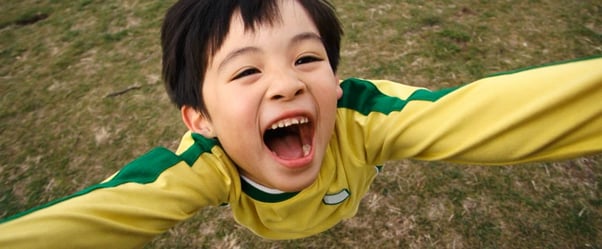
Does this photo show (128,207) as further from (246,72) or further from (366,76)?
(366,76)

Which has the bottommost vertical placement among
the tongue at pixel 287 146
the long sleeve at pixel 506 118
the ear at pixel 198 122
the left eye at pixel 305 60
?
the tongue at pixel 287 146

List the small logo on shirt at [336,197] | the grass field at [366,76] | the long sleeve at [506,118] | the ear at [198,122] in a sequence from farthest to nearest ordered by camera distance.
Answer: the grass field at [366,76]
the small logo on shirt at [336,197]
the ear at [198,122]
the long sleeve at [506,118]

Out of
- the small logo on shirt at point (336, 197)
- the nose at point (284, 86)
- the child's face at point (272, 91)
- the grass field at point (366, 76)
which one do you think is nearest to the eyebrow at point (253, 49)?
the child's face at point (272, 91)

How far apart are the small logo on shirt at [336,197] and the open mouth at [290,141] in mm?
214

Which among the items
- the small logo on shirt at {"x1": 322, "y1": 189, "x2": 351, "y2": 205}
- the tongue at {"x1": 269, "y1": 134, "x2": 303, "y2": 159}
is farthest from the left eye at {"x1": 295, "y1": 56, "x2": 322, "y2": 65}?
the small logo on shirt at {"x1": 322, "y1": 189, "x2": 351, "y2": 205}

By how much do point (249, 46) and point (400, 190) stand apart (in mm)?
1482

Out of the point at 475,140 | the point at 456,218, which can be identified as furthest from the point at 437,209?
the point at 475,140

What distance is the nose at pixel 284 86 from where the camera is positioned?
101cm

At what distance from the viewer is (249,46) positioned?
41.6 inches

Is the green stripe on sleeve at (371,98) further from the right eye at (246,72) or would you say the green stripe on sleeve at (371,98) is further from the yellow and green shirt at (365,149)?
the right eye at (246,72)

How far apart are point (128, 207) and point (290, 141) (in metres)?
0.60

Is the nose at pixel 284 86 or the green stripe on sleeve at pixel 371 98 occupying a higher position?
the nose at pixel 284 86

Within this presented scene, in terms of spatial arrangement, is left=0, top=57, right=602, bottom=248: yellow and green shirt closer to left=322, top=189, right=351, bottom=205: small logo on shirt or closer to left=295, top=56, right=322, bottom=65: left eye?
left=322, top=189, right=351, bottom=205: small logo on shirt

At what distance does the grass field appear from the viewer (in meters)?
2.06
